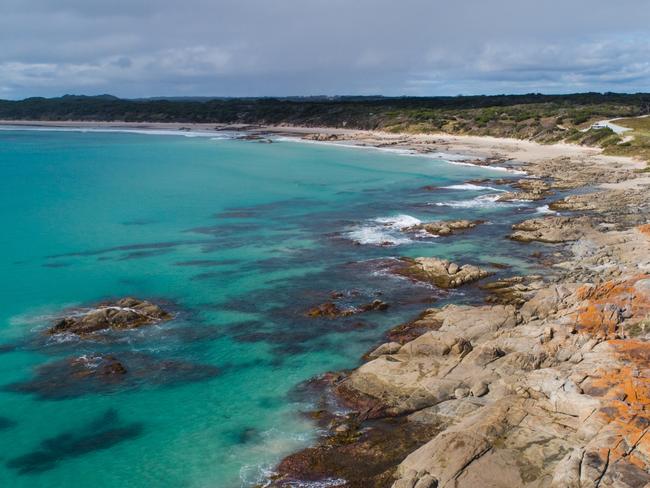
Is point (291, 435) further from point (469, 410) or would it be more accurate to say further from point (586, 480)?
point (586, 480)

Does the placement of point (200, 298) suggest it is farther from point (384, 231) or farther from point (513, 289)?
point (384, 231)

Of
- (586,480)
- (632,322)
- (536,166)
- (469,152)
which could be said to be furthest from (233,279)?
(469,152)

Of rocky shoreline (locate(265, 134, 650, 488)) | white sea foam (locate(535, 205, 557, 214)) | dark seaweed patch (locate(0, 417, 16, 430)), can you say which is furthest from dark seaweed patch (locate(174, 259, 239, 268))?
white sea foam (locate(535, 205, 557, 214))

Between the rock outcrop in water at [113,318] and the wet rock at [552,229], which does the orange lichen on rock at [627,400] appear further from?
the wet rock at [552,229]

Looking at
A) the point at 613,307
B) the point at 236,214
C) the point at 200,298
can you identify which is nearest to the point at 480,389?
the point at 613,307

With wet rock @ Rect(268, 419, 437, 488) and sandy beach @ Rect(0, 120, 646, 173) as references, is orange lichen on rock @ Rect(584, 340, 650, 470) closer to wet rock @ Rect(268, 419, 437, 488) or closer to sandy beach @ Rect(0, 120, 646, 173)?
wet rock @ Rect(268, 419, 437, 488)

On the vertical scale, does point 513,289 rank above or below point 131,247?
below
